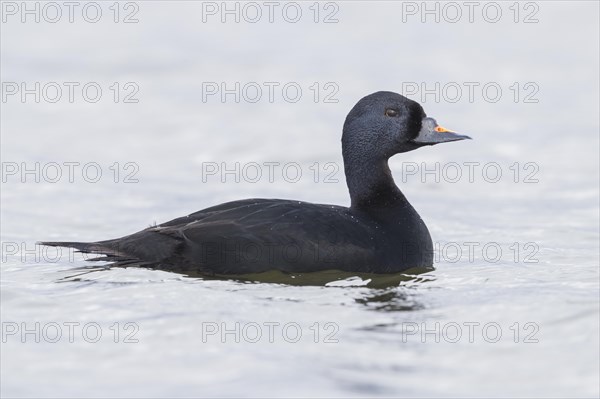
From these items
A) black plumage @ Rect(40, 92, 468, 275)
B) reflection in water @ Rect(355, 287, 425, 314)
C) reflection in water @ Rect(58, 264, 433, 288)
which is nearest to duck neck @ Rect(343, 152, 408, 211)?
black plumage @ Rect(40, 92, 468, 275)

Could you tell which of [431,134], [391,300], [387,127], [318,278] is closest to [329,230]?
[318,278]

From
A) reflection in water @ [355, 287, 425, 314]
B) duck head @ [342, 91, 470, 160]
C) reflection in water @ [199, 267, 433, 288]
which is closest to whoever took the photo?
reflection in water @ [355, 287, 425, 314]

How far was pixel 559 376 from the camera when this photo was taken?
7.91 meters

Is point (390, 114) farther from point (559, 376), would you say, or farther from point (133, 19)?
point (133, 19)

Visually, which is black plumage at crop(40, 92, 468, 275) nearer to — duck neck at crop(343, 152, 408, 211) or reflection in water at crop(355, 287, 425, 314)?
duck neck at crop(343, 152, 408, 211)

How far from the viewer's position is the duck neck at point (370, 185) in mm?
11031

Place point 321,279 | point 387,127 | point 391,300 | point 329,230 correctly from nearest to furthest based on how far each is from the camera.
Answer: point 391,300 → point 321,279 → point 329,230 → point 387,127

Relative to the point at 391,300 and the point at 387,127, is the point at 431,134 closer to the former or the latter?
the point at 387,127

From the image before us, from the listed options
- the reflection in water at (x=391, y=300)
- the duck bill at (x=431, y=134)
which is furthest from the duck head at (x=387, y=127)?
the reflection in water at (x=391, y=300)

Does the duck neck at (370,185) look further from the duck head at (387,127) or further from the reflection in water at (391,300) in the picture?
the reflection in water at (391,300)

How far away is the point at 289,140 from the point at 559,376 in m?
9.81

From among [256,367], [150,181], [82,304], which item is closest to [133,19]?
[150,181]

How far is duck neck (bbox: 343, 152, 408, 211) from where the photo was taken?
36.2ft

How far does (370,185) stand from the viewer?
11.1 metres
